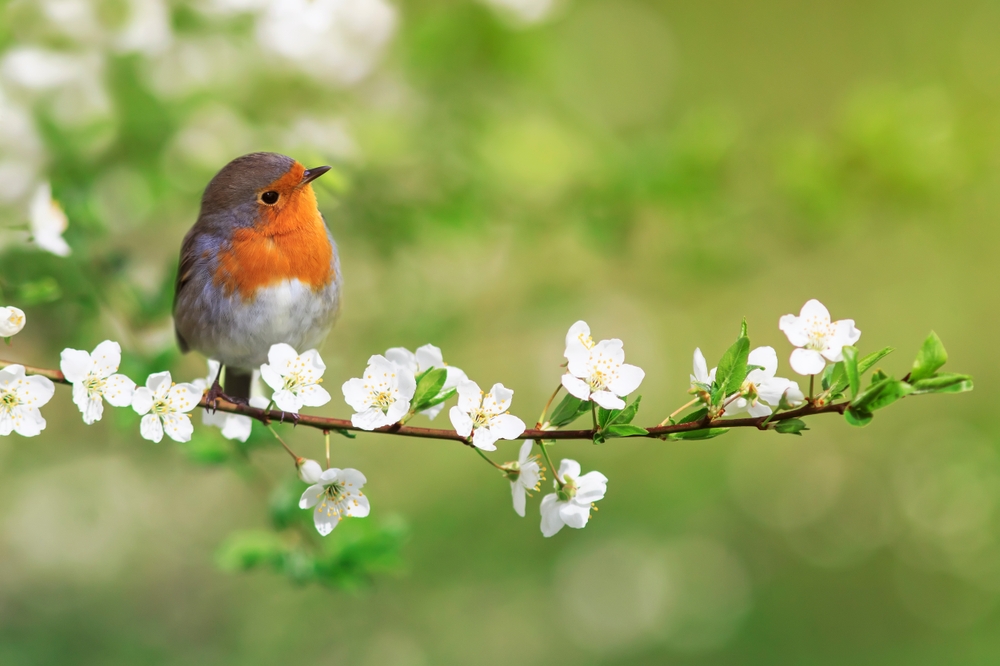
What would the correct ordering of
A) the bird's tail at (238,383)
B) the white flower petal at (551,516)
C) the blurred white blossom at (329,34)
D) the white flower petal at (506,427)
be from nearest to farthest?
the white flower petal at (506,427), the white flower petal at (551,516), the bird's tail at (238,383), the blurred white blossom at (329,34)

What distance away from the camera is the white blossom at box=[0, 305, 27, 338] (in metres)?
1.43

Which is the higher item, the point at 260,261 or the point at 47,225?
the point at 47,225

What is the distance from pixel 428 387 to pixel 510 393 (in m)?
0.13

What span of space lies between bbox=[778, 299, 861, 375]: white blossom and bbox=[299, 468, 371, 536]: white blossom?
28.8 inches

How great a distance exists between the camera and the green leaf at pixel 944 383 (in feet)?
4.09

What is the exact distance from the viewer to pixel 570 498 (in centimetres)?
146

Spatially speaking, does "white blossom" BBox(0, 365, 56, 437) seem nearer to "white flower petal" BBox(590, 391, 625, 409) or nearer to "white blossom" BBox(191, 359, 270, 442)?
"white blossom" BBox(191, 359, 270, 442)

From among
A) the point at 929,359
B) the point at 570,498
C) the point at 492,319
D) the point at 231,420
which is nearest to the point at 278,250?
the point at 231,420

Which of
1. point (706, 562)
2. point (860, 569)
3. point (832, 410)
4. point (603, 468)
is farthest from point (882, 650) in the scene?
point (832, 410)

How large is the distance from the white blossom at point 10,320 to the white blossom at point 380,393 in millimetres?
554

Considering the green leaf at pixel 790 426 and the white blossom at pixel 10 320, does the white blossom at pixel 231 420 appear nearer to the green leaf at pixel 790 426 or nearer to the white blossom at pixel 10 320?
the white blossom at pixel 10 320

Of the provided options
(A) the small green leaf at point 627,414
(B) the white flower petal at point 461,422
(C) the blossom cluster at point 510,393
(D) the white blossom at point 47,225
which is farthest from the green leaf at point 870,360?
(D) the white blossom at point 47,225

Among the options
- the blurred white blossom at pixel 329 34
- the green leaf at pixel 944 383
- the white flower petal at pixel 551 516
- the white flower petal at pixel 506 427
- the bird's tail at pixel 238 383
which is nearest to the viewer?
the green leaf at pixel 944 383

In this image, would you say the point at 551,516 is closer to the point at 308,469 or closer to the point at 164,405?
the point at 308,469
